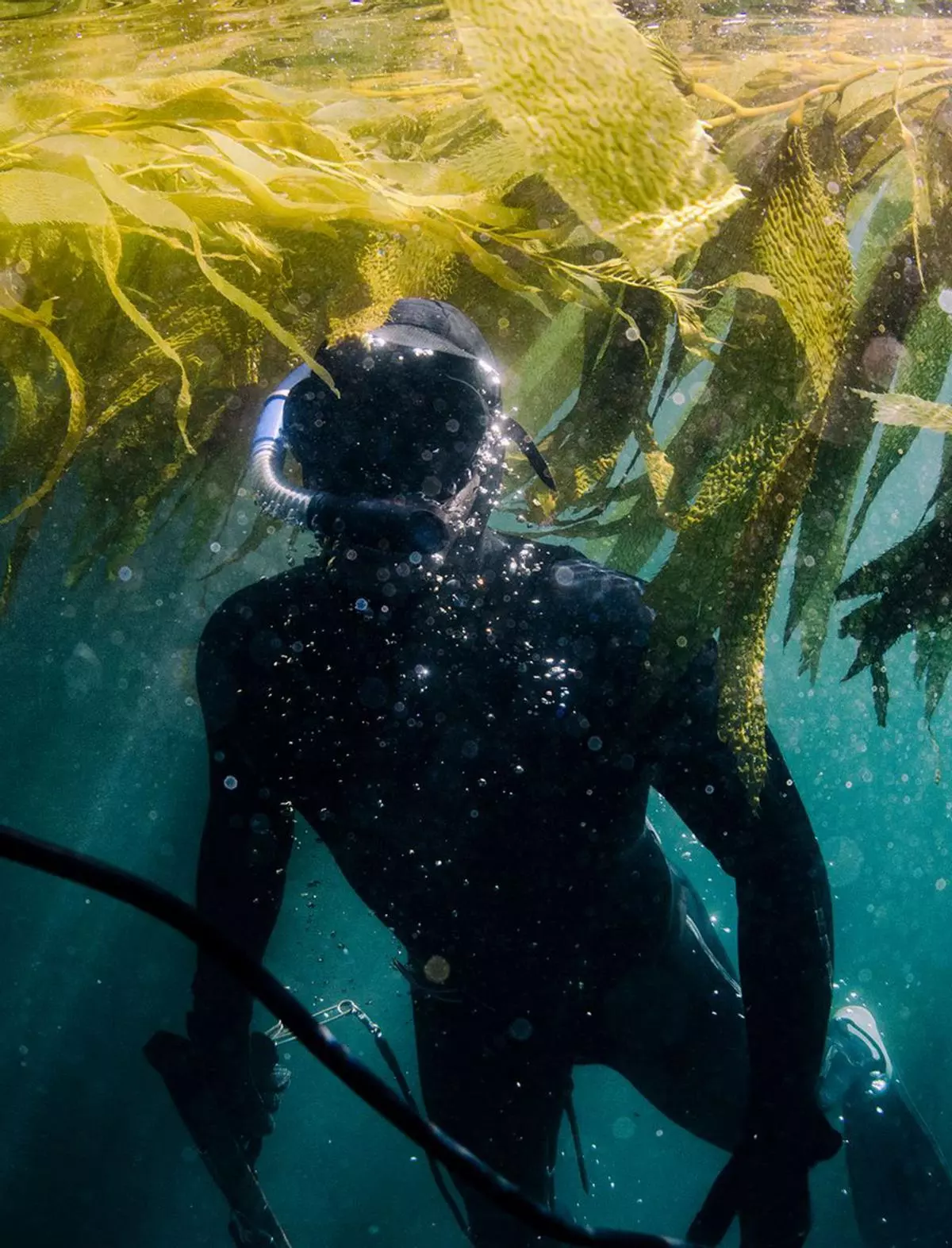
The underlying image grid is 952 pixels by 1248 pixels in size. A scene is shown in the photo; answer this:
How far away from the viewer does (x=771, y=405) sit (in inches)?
54.8

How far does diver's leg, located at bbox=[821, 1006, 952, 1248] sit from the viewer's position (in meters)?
4.49

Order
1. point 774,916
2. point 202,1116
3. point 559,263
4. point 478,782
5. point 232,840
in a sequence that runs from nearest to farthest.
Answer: point 559,263 < point 774,916 < point 478,782 < point 232,840 < point 202,1116

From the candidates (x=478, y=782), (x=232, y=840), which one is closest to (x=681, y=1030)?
(x=478, y=782)

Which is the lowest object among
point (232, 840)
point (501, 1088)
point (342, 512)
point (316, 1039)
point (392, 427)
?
point (501, 1088)

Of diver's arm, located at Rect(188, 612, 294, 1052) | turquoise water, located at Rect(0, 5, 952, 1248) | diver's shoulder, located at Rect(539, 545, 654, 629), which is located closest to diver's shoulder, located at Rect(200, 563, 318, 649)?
diver's arm, located at Rect(188, 612, 294, 1052)

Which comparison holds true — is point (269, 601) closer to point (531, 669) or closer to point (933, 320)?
point (531, 669)

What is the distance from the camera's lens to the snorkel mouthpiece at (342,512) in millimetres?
1576

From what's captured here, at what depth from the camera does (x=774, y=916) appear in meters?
1.82

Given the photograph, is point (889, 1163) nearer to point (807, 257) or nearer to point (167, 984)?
point (807, 257)

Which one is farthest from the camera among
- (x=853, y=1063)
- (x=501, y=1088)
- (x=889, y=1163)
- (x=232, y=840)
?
(x=853, y=1063)

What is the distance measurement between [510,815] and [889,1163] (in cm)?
456

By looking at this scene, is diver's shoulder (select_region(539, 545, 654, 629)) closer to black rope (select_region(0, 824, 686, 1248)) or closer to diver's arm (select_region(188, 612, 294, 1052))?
diver's arm (select_region(188, 612, 294, 1052))

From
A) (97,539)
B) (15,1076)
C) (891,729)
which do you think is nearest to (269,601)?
(97,539)

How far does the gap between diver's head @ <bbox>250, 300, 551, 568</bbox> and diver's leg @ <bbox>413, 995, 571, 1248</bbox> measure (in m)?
1.85
